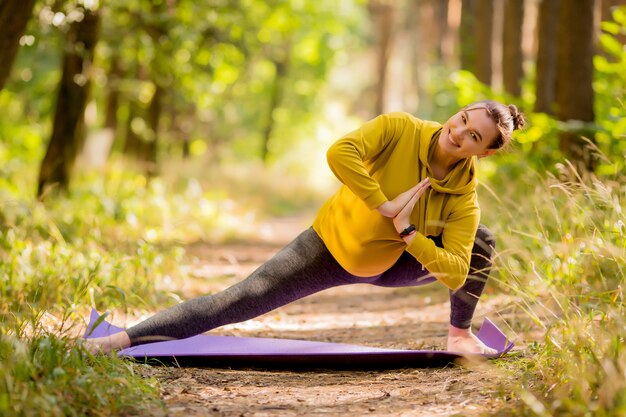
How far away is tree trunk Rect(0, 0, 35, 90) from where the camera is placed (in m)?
7.65

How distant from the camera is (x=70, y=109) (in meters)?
11.3

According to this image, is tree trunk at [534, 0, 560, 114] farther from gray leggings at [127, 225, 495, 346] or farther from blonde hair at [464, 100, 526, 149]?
blonde hair at [464, 100, 526, 149]

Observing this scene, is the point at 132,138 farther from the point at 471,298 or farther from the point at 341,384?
the point at 341,384

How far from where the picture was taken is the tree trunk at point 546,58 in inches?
495

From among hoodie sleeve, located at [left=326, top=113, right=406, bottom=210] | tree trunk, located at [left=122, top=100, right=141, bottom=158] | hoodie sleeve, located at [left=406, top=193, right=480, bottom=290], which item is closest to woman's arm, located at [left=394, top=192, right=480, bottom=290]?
hoodie sleeve, located at [left=406, top=193, right=480, bottom=290]

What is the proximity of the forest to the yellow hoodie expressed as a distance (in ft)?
1.03

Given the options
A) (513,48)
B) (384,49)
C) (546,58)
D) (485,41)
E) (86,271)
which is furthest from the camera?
(384,49)

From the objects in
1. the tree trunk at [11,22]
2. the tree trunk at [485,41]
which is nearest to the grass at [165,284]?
the tree trunk at [11,22]

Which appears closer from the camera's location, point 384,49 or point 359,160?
point 359,160

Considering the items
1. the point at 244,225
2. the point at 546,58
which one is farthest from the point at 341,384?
the point at 244,225

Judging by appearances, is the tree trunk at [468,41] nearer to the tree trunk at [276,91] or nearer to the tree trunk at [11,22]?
the tree trunk at [276,91]

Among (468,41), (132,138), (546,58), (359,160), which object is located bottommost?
(359,160)

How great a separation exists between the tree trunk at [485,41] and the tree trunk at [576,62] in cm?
791

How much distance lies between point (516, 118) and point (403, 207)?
0.77 meters
